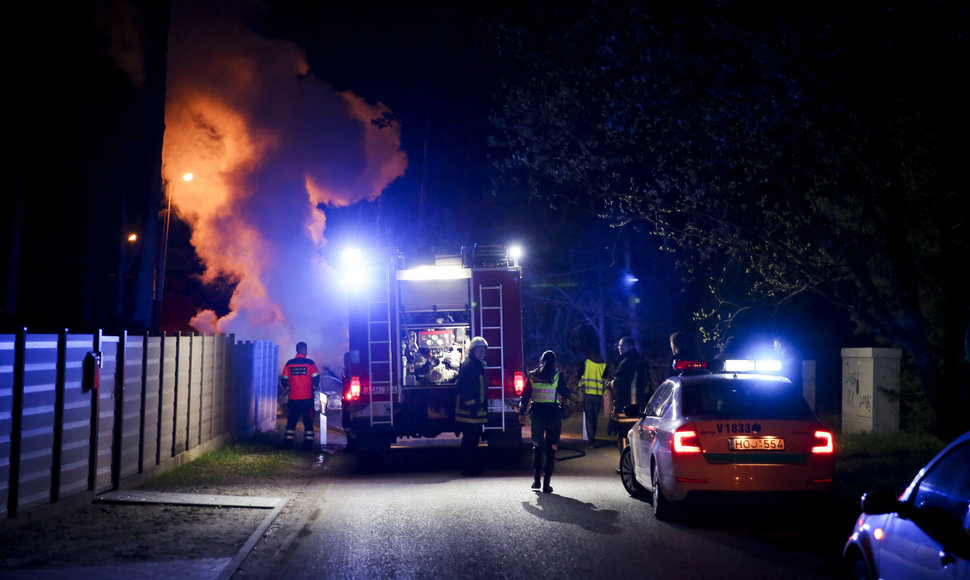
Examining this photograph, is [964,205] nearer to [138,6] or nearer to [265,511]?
[265,511]

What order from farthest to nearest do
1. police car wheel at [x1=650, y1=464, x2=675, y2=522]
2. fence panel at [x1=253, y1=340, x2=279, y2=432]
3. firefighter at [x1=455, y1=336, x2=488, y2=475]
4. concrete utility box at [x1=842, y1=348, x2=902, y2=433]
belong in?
fence panel at [x1=253, y1=340, x2=279, y2=432]
concrete utility box at [x1=842, y1=348, x2=902, y2=433]
firefighter at [x1=455, y1=336, x2=488, y2=475]
police car wheel at [x1=650, y1=464, x2=675, y2=522]

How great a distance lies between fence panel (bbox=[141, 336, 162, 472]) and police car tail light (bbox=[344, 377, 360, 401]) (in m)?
3.14

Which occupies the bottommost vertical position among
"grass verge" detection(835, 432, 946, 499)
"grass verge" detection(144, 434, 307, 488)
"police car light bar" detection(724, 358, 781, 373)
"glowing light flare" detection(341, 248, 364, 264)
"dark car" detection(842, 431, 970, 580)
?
"grass verge" detection(144, 434, 307, 488)

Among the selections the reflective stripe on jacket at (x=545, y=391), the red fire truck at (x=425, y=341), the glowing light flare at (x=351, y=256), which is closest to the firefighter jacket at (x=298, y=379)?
the red fire truck at (x=425, y=341)

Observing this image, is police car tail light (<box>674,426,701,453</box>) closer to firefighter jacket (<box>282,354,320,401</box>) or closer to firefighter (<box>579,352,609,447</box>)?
firefighter (<box>579,352,609,447</box>)

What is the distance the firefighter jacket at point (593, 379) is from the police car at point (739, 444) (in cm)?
857

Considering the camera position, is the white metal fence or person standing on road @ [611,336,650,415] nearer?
the white metal fence

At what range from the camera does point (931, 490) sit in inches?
181

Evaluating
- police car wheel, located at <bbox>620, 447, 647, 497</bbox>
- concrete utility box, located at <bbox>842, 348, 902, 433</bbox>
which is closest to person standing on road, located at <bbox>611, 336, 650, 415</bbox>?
police car wheel, located at <bbox>620, 447, 647, 497</bbox>

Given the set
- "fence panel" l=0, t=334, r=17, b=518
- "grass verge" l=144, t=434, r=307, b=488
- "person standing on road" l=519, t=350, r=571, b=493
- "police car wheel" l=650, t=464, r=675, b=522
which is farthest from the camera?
"grass verge" l=144, t=434, r=307, b=488

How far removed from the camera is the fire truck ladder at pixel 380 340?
1562 cm

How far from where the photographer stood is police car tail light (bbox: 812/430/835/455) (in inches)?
365

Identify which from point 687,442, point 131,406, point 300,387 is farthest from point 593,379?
point 687,442

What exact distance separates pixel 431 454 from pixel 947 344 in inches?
356
